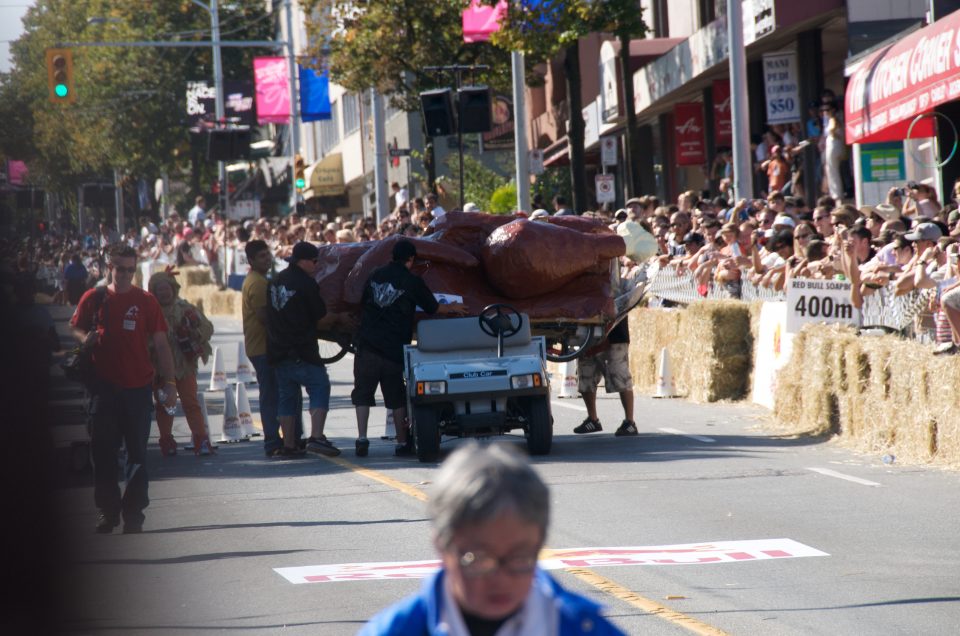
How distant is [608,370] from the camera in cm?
1642

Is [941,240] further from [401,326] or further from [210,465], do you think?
[210,465]

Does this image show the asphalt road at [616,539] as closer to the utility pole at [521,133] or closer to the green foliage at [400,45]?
the utility pole at [521,133]

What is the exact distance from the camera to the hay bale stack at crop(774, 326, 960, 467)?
43.6 feet

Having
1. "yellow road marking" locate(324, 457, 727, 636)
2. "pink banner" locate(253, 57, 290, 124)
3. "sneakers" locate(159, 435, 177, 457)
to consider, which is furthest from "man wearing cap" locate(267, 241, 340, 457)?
"pink banner" locate(253, 57, 290, 124)

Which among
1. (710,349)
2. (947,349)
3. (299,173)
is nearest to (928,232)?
(947,349)

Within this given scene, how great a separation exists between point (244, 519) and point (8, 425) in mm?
1964

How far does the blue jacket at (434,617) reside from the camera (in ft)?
11.0

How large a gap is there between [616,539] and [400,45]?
30.3 metres

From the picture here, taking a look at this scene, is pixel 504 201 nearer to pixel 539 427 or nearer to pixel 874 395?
pixel 539 427

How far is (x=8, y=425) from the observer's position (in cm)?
1051

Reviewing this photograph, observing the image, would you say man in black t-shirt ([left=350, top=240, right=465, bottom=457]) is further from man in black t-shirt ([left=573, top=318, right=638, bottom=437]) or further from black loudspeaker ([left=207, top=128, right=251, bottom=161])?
black loudspeaker ([left=207, top=128, right=251, bottom=161])

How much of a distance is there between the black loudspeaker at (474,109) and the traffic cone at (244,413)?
1086 cm

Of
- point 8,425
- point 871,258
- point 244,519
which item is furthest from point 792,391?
point 8,425

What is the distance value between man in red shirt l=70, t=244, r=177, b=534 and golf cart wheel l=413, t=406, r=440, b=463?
11.3 feet
